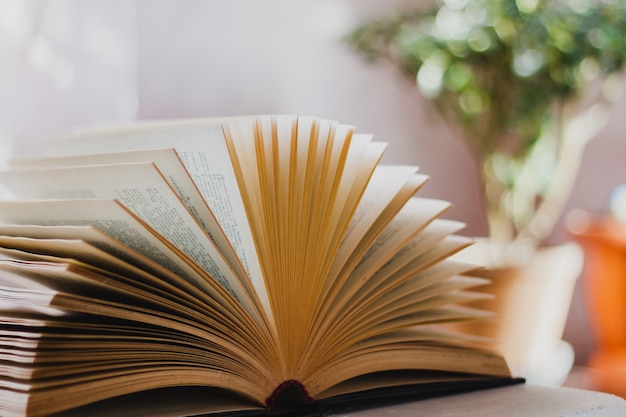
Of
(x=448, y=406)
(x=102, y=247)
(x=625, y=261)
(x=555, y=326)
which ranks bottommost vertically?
(x=448, y=406)

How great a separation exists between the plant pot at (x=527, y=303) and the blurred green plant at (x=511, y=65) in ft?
0.58

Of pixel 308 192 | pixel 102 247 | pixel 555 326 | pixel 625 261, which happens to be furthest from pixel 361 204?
pixel 625 261

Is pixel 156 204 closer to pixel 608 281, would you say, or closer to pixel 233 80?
pixel 233 80

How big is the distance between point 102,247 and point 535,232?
2.23m

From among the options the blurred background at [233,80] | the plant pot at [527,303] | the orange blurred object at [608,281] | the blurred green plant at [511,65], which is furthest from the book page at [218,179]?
the orange blurred object at [608,281]

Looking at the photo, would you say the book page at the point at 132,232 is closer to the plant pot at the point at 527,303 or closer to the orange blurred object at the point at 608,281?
the plant pot at the point at 527,303

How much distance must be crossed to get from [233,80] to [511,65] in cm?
87

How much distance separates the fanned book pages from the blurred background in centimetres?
52

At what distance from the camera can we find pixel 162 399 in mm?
488

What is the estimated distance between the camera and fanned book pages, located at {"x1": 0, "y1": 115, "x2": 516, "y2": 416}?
17.2 inches

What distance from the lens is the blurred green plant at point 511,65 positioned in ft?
6.65

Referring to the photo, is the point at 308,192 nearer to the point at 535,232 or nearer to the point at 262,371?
the point at 262,371

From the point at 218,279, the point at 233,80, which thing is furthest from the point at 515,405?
the point at 233,80

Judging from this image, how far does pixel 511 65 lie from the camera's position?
2.13 metres
